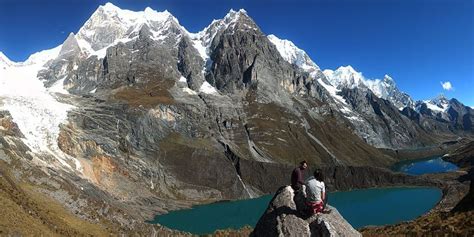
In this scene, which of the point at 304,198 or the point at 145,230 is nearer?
the point at 304,198

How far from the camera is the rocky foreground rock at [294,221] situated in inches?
960

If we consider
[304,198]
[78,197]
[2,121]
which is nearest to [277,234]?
[304,198]

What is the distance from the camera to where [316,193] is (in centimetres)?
2420

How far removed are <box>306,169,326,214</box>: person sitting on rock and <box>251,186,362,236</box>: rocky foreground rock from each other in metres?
0.47

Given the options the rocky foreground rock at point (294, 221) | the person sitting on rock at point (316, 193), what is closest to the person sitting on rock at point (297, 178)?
the rocky foreground rock at point (294, 221)

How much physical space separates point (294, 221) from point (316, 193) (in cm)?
212

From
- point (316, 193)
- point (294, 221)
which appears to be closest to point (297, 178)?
point (316, 193)

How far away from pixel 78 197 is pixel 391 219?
116128 millimetres

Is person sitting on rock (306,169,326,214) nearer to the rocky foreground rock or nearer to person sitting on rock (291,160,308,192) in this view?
the rocky foreground rock

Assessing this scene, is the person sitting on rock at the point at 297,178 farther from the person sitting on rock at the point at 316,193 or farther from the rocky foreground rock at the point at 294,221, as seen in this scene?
the person sitting on rock at the point at 316,193

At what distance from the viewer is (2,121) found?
593ft

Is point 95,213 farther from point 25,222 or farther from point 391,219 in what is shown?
point 391,219

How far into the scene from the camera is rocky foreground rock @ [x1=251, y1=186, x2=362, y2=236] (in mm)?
24391

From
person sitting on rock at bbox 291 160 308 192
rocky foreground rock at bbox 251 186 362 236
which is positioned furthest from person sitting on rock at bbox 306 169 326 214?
person sitting on rock at bbox 291 160 308 192
